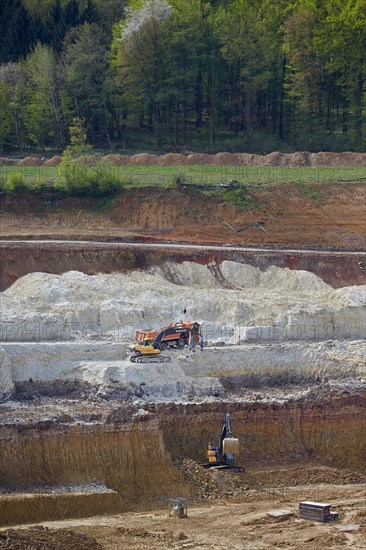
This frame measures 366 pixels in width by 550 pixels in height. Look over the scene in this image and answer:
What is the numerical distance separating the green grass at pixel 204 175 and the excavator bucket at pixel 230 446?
91.2 ft

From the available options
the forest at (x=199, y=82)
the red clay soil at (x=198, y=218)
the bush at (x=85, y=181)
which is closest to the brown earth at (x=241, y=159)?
the forest at (x=199, y=82)

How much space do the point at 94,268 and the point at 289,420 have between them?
50.6ft

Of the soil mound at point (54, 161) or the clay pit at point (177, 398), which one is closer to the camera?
the clay pit at point (177, 398)

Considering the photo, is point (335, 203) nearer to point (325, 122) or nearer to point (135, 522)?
point (325, 122)

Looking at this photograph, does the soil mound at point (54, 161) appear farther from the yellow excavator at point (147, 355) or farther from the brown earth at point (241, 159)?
the yellow excavator at point (147, 355)

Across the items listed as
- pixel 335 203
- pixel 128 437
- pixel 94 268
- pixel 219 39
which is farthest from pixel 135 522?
pixel 219 39

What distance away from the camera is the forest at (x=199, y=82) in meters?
85.1

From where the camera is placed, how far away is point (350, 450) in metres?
47.0

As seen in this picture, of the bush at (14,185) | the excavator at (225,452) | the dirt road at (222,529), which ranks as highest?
the bush at (14,185)

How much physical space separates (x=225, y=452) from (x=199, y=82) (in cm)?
4765

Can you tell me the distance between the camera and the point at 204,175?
74312 mm

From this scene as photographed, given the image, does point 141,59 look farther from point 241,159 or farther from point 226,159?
point 241,159

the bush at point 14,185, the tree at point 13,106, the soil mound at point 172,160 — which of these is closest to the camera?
the bush at point 14,185

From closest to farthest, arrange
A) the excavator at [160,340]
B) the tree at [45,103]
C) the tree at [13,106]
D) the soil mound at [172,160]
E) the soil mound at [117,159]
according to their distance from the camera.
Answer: the excavator at [160,340] < the soil mound at [117,159] < the soil mound at [172,160] < the tree at [13,106] < the tree at [45,103]
